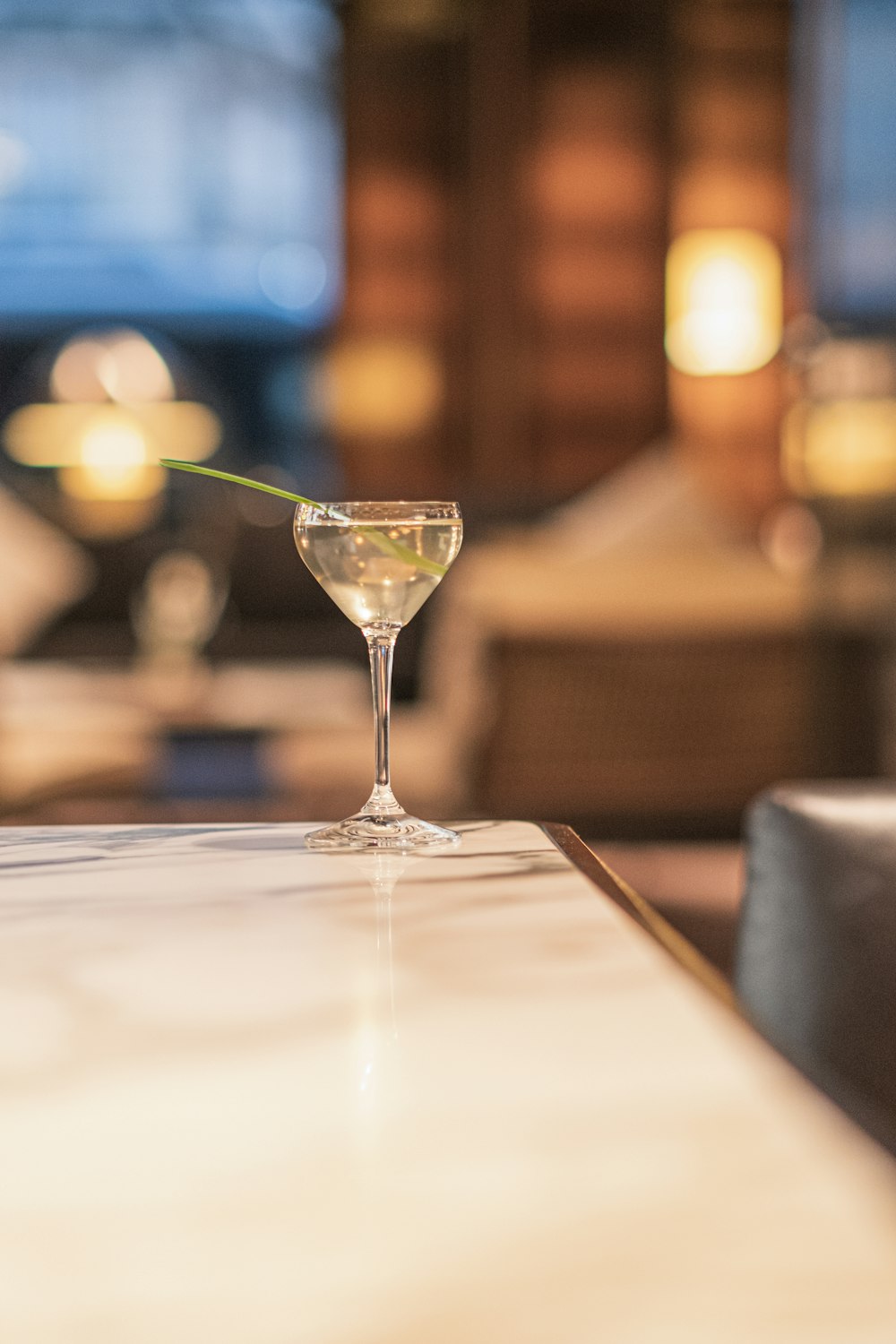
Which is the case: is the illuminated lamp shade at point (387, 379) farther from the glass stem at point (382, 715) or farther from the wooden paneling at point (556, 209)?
the glass stem at point (382, 715)

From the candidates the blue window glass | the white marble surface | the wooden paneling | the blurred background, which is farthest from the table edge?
the blue window glass

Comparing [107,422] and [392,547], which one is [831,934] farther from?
[107,422]

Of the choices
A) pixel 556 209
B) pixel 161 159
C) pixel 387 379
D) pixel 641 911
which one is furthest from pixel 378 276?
pixel 641 911

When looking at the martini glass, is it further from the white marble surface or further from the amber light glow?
the amber light glow

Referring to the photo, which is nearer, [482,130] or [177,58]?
[482,130]

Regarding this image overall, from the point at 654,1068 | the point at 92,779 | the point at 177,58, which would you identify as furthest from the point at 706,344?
the point at 654,1068

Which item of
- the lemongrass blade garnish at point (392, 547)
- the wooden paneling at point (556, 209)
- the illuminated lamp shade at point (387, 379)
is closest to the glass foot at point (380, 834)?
the lemongrass blade garnish at point (392, 547)

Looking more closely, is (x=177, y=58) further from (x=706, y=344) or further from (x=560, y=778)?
(x=560, y=778)
